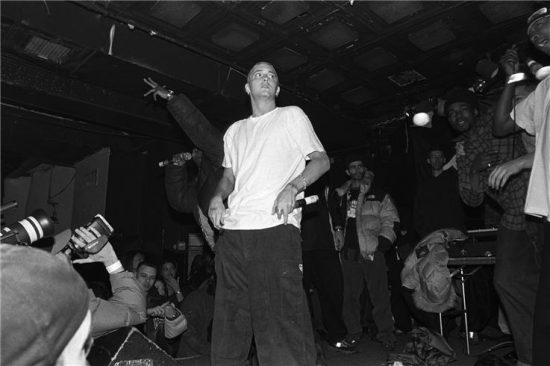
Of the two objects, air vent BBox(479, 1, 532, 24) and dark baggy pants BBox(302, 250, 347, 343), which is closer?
dark baggy pants BBox(302, 250, 347, 343)

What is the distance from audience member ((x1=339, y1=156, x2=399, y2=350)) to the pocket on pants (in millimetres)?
2939

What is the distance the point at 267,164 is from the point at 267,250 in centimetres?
41

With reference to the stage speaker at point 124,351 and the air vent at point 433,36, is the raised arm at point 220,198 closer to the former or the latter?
the stage speaker at point 124,351

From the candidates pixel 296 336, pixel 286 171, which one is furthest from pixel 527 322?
pixel 286 171

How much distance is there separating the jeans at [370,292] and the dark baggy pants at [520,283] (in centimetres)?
197

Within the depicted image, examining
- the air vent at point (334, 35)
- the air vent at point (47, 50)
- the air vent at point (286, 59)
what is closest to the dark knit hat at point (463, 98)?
the air vent at point (334, 35)

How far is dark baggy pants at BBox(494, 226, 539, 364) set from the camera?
250 centimetres

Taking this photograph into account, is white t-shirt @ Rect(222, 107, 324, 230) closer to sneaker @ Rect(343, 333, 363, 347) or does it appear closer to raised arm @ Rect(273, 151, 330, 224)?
raised arm @ Rect(273, 151, 330, 224)

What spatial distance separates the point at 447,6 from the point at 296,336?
4067 mm

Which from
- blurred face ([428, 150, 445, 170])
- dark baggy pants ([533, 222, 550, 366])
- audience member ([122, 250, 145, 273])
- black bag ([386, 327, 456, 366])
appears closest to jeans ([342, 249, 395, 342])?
black bag ([386, 327, 456, 366])

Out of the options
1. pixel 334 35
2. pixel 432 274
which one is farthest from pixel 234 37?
pixel 432 274

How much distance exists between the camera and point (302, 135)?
2109mm

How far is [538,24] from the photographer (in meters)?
2.28

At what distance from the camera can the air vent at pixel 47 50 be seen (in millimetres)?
4473
